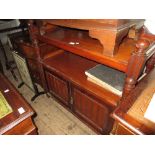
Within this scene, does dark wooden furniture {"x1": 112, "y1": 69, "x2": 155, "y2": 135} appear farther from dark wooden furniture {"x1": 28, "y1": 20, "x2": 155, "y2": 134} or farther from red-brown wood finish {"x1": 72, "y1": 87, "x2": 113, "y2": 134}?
red-brown wood finish {"x1": 72, "y1": 87, "x2": 113, "y2": 134}

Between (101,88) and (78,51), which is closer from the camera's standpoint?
(78,51)

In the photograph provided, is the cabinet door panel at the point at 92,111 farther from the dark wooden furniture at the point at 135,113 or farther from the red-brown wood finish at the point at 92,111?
the dark wooden furniture at the point at 135,113

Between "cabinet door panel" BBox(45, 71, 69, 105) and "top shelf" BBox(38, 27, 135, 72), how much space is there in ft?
1.57

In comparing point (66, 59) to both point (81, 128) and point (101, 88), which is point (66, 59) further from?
point (81, 128)

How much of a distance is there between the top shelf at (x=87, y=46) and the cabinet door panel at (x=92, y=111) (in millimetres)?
475

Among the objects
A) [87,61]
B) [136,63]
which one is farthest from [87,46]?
[87,61]

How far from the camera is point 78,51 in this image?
1124mm

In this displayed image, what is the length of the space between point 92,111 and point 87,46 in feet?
2.29

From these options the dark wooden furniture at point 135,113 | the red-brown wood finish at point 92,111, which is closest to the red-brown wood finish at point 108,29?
the dark wooden furniture at point 135,113

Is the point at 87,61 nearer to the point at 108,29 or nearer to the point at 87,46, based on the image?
the point at 87,46

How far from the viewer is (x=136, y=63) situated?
757 mm

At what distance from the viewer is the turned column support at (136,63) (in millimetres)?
685
